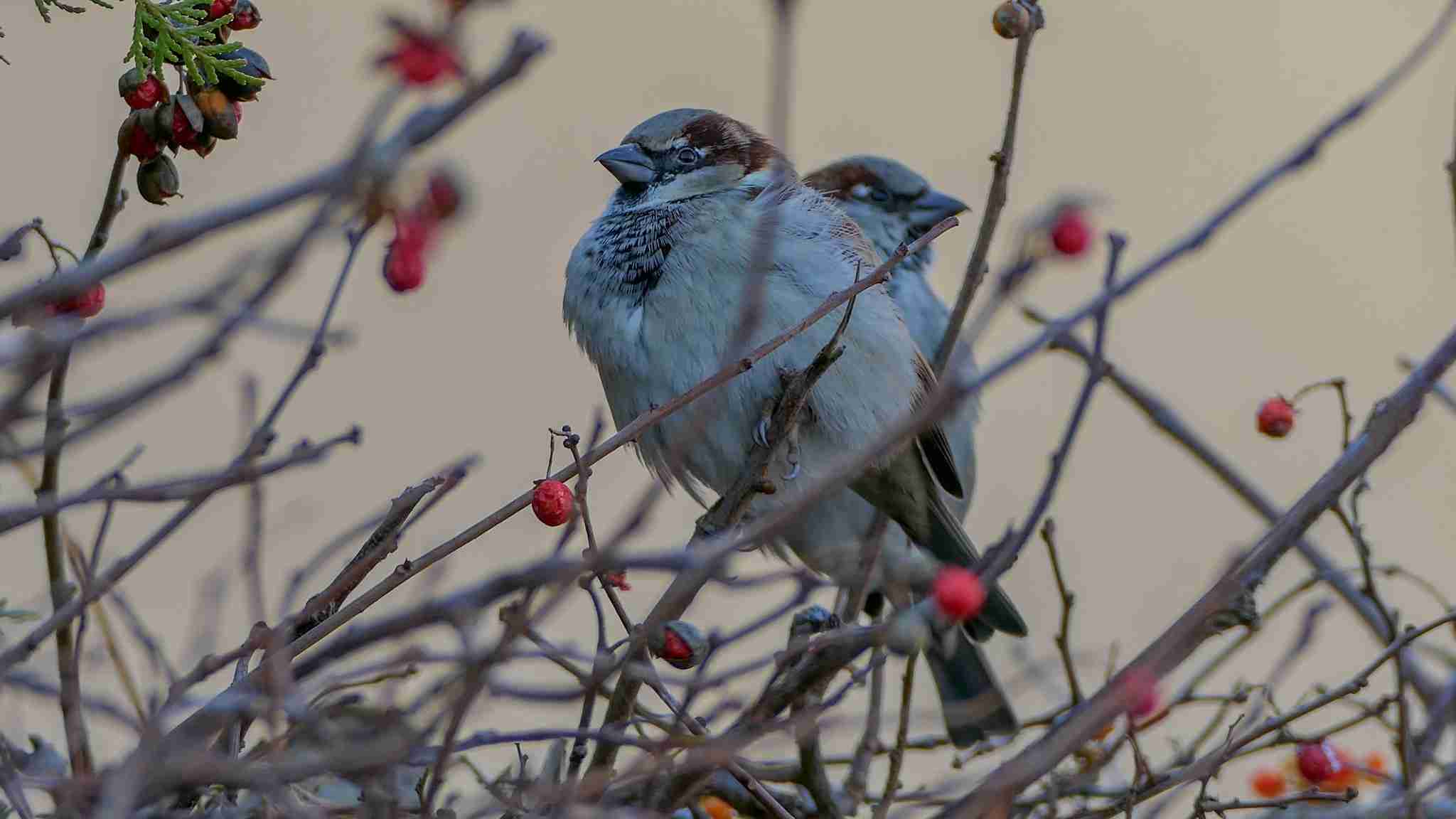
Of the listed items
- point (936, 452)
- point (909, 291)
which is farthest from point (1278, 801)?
point (909, 291)

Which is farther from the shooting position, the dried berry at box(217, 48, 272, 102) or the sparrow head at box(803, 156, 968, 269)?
the sparrow head at box(803, 156, 968, 269)

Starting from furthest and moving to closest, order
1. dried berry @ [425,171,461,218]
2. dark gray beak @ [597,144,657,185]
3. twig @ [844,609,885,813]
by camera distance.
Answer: dark gray beak @ [597,144,657,185]
twig @ [844,609,885,813]
dried berry @ [425,171,461,218]

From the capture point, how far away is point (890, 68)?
602 centimetres

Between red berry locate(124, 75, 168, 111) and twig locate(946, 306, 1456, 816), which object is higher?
red berry locate(124, 75, 168, 111)

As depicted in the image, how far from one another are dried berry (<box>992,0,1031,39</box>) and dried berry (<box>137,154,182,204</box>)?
0.85m

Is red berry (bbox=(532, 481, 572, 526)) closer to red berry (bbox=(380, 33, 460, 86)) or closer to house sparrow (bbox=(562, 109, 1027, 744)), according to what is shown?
house sparrow (bbox=(562, 109, 1027, 744))

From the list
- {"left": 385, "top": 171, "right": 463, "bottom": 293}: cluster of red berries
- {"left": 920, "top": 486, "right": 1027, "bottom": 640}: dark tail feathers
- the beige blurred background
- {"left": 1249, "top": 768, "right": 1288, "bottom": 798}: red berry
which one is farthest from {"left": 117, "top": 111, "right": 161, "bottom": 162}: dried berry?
the beige blurred background

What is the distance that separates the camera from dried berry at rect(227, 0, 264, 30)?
1786mm

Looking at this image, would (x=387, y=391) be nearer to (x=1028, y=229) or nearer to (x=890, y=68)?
(x=890, y=68)

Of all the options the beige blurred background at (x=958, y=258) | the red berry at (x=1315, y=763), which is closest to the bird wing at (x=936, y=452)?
the beige blurred background at (x=958, y=258)

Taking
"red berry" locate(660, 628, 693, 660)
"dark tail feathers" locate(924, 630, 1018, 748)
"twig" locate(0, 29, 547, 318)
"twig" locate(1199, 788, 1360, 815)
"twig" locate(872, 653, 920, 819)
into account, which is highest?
"twig" locate(0, 29, 547, 318)

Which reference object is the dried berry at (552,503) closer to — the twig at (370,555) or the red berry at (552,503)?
the red berry at (552,503)

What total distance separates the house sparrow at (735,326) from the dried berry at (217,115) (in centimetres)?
105

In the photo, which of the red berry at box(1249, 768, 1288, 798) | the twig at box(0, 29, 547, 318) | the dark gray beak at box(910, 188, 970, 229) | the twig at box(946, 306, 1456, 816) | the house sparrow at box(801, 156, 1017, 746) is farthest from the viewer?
the dark gray beak at box(910, 188, 970, 229)
